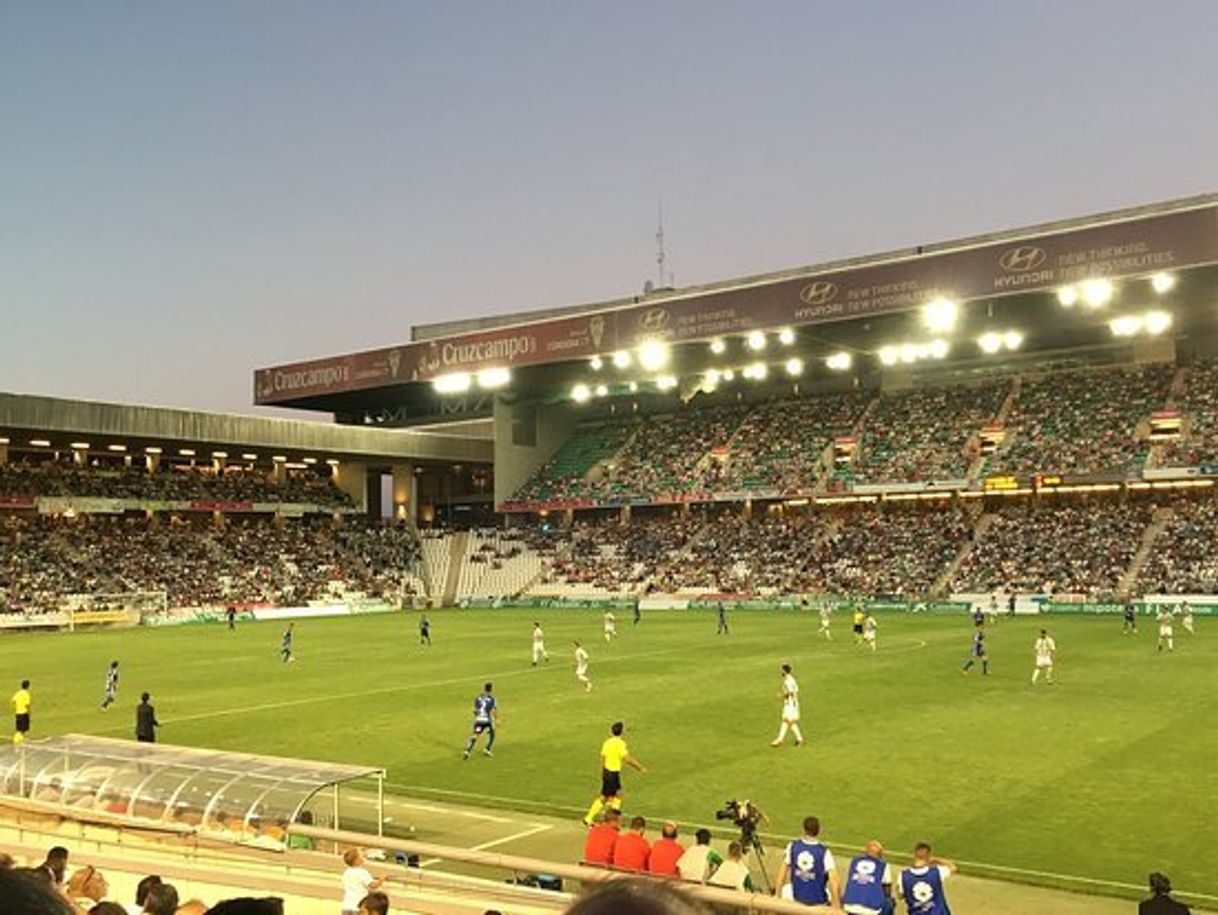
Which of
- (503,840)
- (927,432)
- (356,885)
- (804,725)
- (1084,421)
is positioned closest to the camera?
(356,885)

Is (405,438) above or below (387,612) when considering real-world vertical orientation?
above

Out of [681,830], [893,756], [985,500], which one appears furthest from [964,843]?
[985,500]

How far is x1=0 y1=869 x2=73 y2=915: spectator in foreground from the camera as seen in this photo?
1.63m

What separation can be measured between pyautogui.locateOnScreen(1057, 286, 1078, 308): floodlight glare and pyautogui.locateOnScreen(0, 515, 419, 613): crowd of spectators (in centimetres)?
4854

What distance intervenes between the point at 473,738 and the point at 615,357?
4761cm

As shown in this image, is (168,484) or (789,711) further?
(168,484)

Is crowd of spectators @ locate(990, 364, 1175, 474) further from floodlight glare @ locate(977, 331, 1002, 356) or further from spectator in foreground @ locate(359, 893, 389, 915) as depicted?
spectator in foreground @ locate(359, 893, 389, 915)

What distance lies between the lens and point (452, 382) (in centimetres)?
7844

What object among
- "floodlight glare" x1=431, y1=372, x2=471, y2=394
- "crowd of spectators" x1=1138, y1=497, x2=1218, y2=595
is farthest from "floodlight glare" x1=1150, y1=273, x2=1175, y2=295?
"floodlight glare" x1=431, y1=372, x2=471, y2=394

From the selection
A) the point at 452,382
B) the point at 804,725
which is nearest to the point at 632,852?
the point at 804,725

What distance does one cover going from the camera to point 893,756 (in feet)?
74.0

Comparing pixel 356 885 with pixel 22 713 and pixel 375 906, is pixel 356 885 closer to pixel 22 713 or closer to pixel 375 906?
pixel 375 906

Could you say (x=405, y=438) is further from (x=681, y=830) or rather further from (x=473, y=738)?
(x=681, y=830)

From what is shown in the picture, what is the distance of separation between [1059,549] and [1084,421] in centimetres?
1016
